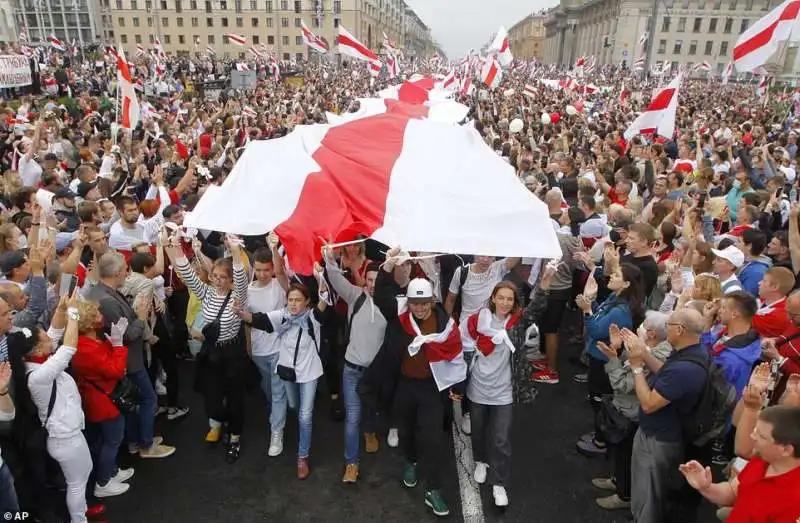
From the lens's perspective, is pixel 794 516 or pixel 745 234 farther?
pixel 745 234

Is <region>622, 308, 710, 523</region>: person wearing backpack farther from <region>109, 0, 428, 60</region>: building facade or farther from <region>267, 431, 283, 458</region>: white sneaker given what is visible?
<region>109, 0, 428, 60</region>: building facade

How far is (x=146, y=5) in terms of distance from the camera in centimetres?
8619

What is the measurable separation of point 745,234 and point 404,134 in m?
3.45

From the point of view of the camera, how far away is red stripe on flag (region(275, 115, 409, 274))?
4.25 m

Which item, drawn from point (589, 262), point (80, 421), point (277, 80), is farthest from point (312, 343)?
point (277, 80)

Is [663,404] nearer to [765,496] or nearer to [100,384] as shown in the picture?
[765,496]

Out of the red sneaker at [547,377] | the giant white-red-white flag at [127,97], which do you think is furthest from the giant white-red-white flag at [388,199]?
the giant white-red-white flag at [127,97]

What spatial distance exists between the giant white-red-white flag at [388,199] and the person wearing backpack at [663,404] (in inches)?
37.5

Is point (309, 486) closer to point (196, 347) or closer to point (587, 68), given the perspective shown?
point (196, 347)

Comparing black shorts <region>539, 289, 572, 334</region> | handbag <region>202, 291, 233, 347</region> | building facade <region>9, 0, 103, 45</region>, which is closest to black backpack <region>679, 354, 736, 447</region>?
black shorts <region>539, 289, 572, 334</region>

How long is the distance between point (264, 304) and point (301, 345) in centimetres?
52

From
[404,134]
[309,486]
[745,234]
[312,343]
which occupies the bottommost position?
[309,486]

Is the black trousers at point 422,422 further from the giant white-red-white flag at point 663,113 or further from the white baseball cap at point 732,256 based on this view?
the giant white-red-white flag at point 663,113

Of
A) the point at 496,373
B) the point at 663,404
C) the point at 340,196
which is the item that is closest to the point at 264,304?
the point at 340,196
